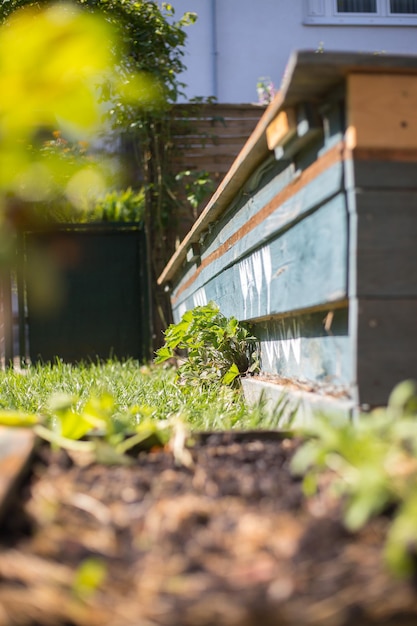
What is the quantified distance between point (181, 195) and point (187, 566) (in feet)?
17.1

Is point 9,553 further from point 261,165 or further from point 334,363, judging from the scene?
point 261,165

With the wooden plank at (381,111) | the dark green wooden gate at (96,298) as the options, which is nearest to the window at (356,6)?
the dark green wooden gate at (96,298)

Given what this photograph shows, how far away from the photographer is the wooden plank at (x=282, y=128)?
1.55 meters

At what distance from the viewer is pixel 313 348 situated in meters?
1.79

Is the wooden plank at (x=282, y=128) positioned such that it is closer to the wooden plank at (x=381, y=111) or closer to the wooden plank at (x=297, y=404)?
the wooden plank at (x=381, y=111)

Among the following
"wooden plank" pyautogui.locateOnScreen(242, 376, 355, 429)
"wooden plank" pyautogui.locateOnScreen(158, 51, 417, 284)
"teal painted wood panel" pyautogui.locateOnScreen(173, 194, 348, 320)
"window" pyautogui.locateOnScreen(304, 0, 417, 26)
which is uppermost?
"window" pyautogui.locateOnScreen(304, 0, 417, 26)

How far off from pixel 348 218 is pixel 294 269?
424 mm

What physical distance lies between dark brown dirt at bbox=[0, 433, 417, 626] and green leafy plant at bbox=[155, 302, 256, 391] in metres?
1.66

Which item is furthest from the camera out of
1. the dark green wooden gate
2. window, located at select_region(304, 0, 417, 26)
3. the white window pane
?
the white window pane

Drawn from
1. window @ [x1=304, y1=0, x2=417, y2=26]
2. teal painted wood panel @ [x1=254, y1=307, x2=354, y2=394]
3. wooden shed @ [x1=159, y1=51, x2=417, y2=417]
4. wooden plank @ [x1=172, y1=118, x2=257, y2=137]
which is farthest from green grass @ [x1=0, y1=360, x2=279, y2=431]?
window @ [x1=304, y1=0, x2=417, y2=26]

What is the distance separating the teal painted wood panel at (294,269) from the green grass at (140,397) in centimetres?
32

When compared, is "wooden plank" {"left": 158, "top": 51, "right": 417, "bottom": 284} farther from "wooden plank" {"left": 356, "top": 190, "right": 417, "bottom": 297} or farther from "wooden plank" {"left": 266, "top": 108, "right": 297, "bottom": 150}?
"wooden plank" {"left": 356, "top": 190, "right": 417, "bottom": 297}

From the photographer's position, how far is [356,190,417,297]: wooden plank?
1.34m

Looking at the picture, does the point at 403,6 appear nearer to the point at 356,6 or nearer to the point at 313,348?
the point at 356,6
